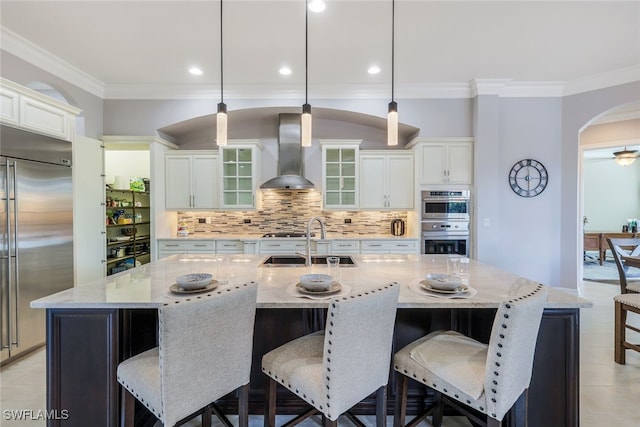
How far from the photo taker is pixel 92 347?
4.92ft

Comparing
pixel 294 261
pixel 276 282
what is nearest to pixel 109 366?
pixel 276 282

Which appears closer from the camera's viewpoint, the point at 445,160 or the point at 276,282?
the point at 276,282

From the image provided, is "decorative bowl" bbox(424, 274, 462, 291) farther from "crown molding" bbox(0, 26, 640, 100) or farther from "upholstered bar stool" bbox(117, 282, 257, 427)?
"crown molding" bbox(0, 26, 640, 100)

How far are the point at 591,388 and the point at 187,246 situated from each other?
456 centimetres

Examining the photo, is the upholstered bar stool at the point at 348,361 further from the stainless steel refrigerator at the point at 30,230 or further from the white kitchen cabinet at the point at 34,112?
the white kitchen cabinet at the point at 34,112

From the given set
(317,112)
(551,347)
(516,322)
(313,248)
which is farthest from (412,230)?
(516,322)

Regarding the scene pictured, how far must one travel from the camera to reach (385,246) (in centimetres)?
423

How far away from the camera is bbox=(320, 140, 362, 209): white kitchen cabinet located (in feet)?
14.5

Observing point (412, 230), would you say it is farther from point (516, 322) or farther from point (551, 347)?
point (516, 322)

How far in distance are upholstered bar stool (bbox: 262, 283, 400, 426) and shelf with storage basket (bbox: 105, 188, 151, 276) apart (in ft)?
13.3

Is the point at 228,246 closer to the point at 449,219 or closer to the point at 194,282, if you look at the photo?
the point at 194,282

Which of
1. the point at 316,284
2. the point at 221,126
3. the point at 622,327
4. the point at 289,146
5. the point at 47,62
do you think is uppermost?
the point at 47,62

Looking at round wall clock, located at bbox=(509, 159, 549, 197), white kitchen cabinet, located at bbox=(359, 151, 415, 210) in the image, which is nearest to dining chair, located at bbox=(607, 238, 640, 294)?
round wall clock, located at bbox=(509, 159, 549, 197)

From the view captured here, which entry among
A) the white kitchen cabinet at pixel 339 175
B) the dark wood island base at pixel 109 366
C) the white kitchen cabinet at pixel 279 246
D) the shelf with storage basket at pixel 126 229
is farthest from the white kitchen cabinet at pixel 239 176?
the dark wood island base at pixel 109 366
